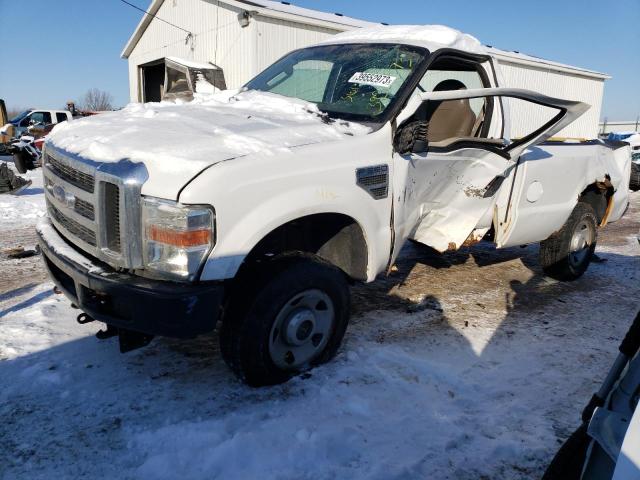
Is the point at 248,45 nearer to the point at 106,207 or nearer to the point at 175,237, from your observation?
the point at 106,207

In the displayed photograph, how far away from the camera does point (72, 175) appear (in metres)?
2.86

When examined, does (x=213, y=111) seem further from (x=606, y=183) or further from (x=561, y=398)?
(x=606, y=183)

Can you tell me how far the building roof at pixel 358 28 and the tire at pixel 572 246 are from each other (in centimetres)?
205

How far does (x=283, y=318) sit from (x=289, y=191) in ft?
2.58

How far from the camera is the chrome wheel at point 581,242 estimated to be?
5473 millimetres

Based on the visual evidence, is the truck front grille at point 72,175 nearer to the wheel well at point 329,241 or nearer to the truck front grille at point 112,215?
the truck front grille at point 112,215

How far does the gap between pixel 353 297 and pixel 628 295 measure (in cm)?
305

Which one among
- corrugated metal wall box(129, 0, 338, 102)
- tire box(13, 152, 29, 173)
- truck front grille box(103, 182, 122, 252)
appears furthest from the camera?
corrugated metal wall box(129, 0, 338, 102)

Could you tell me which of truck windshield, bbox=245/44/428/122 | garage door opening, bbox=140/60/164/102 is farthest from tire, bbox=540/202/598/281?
garage door opening, bbox=140/60/164/102

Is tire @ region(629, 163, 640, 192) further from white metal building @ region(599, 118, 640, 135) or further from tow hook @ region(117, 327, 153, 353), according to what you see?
white metal building @ region(599, 118, 640, 135)

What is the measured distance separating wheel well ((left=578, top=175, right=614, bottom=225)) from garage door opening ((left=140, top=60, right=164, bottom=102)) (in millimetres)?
20001

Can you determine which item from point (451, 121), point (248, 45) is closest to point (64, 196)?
point (451, 121)

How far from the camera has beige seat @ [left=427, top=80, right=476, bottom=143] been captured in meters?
4.57

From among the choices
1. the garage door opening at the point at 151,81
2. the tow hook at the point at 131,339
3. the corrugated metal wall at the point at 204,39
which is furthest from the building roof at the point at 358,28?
the tow hook at the point at 131,339
